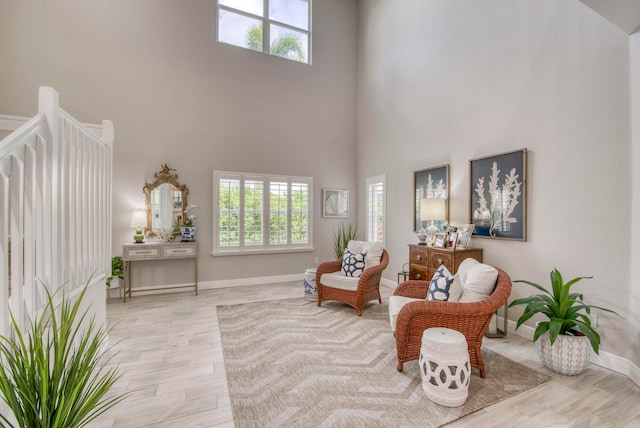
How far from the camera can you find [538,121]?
10.1 feet

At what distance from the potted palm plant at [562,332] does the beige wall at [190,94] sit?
4.07 m

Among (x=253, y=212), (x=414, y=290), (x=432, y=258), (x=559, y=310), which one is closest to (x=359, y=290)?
(x=414, y=290)

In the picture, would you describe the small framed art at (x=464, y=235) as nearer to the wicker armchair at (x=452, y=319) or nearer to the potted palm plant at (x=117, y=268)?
the wicker armchair at (x=452, y=319)

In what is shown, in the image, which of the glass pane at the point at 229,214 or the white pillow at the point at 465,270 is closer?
the white pillow at the point at 465,270

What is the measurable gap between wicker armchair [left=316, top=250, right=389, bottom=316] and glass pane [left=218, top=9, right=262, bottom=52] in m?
4.49

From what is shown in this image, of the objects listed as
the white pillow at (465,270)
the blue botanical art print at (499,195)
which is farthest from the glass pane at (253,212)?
the white pillow at (465,270)

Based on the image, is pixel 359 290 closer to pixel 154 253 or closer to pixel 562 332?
pixel 562 332

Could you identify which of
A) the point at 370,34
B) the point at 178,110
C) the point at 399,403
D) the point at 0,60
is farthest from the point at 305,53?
the point at 399,403

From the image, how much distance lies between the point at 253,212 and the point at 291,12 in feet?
13.8

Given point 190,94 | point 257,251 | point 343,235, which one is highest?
point 190,94

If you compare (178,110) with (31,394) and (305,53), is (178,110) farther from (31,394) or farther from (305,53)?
(31,394)

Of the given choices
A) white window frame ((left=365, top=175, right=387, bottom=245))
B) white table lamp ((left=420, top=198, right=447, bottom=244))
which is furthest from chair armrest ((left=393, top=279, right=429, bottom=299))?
white window frame ((left=365, top=175, right=387, bottom=245))

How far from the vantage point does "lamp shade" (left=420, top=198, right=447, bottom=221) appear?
390 cm

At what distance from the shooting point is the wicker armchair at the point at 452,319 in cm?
227
